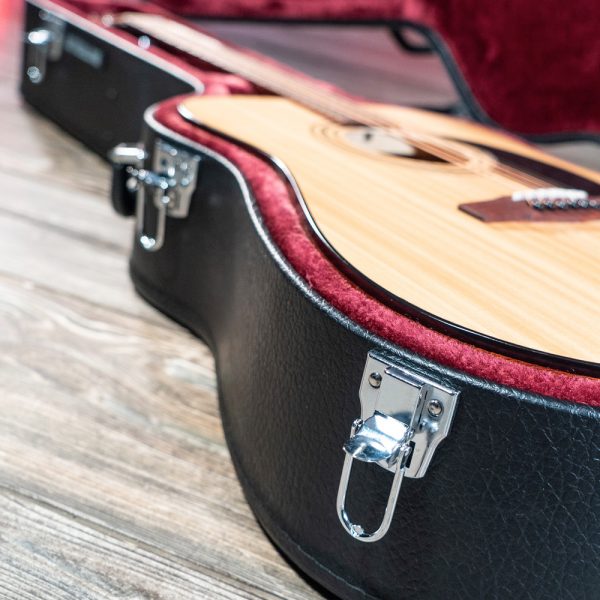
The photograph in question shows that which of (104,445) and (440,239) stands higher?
(440,239)

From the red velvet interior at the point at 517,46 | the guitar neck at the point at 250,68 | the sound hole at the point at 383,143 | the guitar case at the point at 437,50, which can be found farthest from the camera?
the red velvet interior at the point at 517,46

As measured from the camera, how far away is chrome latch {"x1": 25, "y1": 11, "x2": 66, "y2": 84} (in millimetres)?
1580

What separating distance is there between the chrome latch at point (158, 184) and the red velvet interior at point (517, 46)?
2.77ft

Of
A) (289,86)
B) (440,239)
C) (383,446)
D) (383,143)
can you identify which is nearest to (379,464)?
(383,446)

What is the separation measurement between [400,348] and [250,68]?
866 mm

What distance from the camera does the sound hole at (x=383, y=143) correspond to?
992 millimetres

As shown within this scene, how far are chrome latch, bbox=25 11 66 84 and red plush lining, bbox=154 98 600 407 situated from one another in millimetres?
875

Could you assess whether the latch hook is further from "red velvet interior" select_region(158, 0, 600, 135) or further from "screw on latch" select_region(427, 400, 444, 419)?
"red velvet interior" select_region(158, 0, 600, 135)

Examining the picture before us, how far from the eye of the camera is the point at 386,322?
0.63 metres

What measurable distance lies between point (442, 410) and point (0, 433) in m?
0.46

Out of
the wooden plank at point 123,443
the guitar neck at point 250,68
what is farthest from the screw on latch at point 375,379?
the guitar neck at point 250,68

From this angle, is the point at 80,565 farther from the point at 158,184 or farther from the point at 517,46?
the point at 517,46

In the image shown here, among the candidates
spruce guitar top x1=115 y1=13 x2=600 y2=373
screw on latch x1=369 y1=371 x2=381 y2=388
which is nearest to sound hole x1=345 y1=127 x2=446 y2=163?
spruce guitar top x1=115 y1=13 x2=600 y2=373

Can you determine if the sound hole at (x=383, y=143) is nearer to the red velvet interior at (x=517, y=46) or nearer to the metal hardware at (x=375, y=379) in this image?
the metal hardware at (x=375, y=379)
